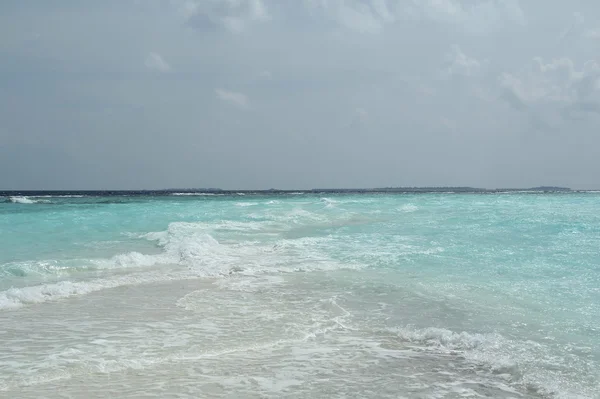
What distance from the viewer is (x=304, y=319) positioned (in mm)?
8266

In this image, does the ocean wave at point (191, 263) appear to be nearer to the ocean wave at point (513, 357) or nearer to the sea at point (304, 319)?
the sea at point (304, 319)

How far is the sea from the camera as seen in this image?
5566mm

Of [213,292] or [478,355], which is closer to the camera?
[478,355]

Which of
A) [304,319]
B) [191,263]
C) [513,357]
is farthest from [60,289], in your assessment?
[513,357]

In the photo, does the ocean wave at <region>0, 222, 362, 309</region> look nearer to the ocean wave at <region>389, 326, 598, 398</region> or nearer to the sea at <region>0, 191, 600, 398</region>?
the sea at <region>0, 191, 600, 398</region>

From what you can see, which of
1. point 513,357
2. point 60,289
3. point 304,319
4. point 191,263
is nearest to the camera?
point 513,357

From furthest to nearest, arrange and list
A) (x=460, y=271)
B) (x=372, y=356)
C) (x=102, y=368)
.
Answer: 1. (x=460, y=271)
2. (x=372, y=356)
3. (x=102, y=368)

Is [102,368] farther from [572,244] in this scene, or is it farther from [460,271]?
[572,244]

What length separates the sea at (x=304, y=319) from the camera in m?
5.57

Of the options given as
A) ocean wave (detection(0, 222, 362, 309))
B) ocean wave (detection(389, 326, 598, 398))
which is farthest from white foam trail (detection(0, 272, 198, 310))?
ocean wave (detection(389, 326, 598, 398))

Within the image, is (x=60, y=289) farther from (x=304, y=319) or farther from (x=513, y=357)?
(x=513, y=357)

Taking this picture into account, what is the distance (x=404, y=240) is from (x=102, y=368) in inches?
519

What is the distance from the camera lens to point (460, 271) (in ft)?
39.9

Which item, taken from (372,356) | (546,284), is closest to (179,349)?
(372,356)
